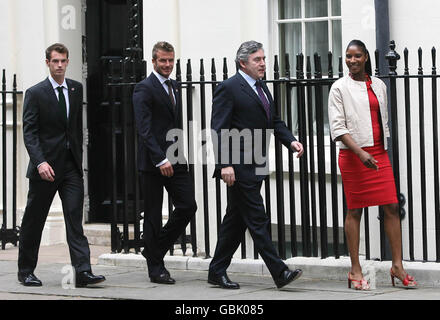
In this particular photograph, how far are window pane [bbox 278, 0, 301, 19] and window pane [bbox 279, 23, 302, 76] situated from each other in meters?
0.08

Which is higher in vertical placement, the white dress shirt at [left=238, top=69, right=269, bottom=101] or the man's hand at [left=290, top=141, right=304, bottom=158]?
the white dress shirt at [left=238, top=69, right=269, bottom=101]

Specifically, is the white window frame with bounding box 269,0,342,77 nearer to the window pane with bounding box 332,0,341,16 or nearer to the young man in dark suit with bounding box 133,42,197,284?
the window pane with bounding box 332,0,341,16

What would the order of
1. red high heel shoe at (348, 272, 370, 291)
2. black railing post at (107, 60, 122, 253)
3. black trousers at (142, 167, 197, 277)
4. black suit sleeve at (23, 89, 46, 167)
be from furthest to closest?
1. black railing post at (107, 60, 122, 253)
2. black trousers at (142, 167, 197, 277)
3. black suit sleeve at (23, 89, 46, 167)
4. red high heel shoe at (348, 272, 370, 291)

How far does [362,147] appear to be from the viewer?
8.48 metres

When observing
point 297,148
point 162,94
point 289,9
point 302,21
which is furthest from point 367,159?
point 289,9

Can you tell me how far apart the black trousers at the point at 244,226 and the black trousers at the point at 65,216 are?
1.08m

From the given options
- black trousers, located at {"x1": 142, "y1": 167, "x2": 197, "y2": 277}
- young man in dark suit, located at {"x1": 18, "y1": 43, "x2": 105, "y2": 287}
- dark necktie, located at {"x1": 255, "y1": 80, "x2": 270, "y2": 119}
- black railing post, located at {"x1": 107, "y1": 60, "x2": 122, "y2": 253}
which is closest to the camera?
dark necktie, located at {"x1": 255, "y1": 80, "x2": 270, "y2": 119}

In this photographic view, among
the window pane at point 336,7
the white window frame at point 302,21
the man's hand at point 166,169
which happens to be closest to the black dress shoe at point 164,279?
the man's hand at point 166,169

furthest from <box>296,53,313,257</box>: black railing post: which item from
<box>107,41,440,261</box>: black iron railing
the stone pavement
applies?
the stone pavement

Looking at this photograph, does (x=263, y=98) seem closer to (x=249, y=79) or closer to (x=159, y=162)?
(x=249, y=79)

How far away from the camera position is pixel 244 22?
11.4m

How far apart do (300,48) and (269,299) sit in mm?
3922

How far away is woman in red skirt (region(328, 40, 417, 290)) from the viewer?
8453 millimetres
